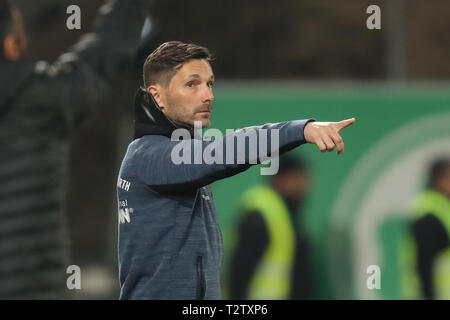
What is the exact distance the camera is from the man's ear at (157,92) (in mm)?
3021

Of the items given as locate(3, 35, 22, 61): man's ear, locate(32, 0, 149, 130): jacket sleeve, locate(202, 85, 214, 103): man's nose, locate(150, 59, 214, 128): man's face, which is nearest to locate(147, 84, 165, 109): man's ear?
locate(150, 59, 214, 128): man's face

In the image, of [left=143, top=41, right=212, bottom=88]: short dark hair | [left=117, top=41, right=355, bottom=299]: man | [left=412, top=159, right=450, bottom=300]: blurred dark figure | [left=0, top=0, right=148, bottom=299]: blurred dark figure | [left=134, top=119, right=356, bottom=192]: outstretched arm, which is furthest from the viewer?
[left=412, top=159, right=450, bottom=300]: blurred dark figure

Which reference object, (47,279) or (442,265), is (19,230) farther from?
(442,265)

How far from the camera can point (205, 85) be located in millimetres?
2984

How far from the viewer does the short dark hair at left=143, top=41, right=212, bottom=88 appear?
9.87 feet

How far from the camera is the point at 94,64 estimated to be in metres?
3.71

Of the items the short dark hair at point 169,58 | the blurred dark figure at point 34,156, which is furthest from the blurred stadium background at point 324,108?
the short dark hair at point 169,58

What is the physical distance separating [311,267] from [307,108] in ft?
4.69

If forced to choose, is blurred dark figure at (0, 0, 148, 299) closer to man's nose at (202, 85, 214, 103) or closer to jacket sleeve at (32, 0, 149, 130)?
jacket sleeve at (32, 0, 149, 130)

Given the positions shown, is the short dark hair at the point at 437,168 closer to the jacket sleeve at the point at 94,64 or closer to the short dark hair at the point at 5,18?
the jacket sleeve at the point at 94,64

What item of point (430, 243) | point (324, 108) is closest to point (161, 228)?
point (430, 243)

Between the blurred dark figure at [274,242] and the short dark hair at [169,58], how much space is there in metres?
5.59

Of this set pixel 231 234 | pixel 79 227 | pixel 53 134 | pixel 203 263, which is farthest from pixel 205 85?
pixel 79 227

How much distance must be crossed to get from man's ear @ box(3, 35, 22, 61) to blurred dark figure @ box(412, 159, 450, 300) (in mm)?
5684
